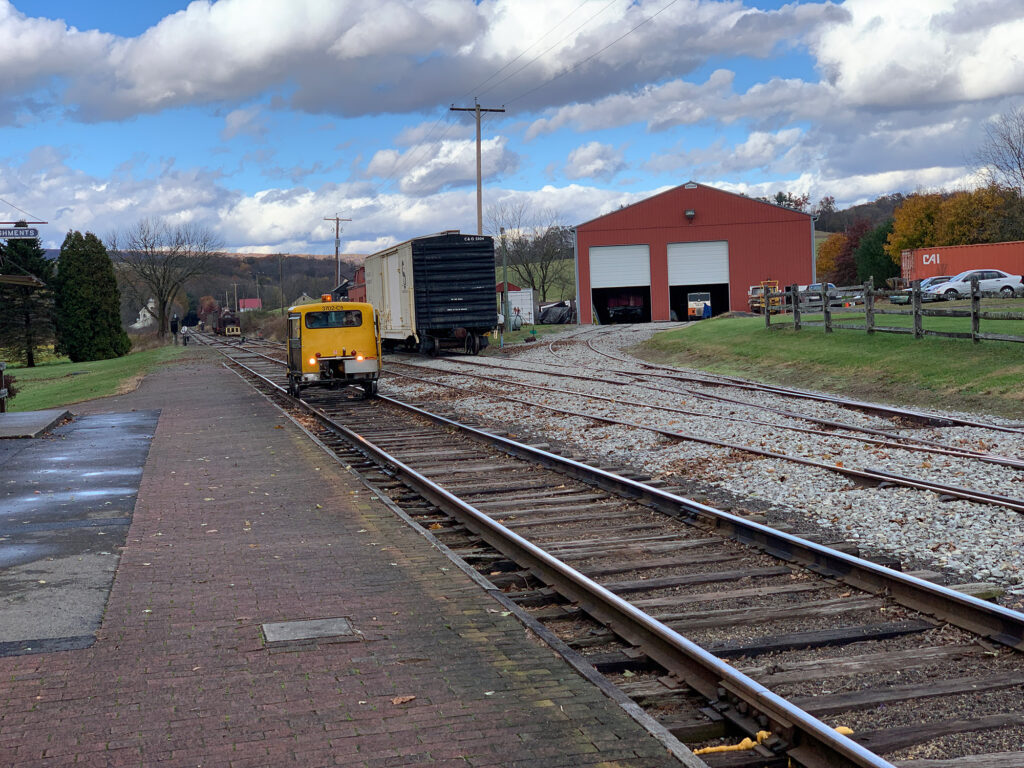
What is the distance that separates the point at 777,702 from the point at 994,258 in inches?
2252

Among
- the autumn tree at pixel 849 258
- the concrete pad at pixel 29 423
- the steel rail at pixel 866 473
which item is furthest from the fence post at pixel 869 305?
the autumn tree at pixel 849 258

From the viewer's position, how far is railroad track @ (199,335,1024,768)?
4.34 m

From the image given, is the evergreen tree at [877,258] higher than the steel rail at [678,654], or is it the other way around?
the evergreen tree at [877,258]

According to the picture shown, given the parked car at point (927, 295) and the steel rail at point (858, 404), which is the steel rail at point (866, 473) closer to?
the steel rail at point (858, 404)

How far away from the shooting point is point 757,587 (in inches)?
265

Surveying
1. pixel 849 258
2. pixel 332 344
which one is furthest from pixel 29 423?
pixel 849 258

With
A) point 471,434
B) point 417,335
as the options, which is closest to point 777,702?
point 471,434

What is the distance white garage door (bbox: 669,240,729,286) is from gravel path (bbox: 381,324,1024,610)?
127 feet

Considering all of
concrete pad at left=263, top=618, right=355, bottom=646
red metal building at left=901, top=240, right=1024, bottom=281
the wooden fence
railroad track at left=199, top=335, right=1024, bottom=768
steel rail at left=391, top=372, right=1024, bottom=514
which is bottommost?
railroad track at left=199, top=335, right=1024, bottom=768

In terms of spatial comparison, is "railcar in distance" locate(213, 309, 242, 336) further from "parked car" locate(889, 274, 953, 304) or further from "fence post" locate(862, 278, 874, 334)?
"fence post" locate(862, 278, 874, 334)

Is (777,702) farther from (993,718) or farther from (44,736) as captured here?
(44,736)

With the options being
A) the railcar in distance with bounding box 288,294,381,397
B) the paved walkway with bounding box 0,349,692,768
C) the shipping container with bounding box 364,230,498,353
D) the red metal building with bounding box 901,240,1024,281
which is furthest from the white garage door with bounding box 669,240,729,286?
the paved walkway with bounding box 0,349,692,768

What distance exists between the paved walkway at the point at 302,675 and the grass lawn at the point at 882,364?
11.9m

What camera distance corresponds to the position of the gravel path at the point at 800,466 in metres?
7.66
